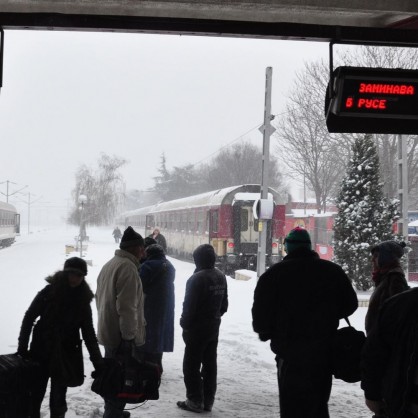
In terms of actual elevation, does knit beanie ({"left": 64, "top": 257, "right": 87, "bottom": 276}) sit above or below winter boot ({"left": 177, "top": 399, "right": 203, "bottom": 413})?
above

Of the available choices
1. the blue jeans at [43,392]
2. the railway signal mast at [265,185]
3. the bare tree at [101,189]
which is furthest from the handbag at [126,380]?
the bare tree at [101,189]

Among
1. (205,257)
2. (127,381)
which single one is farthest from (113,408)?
(205,257)

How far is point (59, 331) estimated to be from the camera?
15.5 ft

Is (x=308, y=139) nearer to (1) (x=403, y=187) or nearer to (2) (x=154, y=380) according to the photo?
(1) (x=403, y=187)

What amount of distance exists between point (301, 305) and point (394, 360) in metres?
1.17

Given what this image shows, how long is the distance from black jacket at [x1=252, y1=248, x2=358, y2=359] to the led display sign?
5.81ft

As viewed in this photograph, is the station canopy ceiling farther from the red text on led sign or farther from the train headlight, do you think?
the train headlight

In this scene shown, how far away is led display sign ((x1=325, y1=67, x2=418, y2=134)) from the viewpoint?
17.9ft

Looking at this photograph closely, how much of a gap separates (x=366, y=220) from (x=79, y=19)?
1299 centimetres

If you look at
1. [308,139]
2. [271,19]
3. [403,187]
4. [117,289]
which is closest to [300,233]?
[117,289]

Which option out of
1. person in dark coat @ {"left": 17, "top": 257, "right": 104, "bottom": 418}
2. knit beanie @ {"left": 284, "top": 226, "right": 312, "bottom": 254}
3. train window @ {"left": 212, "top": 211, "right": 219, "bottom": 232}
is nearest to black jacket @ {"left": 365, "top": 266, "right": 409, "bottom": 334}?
knit beanie @ {"left": 284, "top": 226, "right": 312, "bottom": 254}

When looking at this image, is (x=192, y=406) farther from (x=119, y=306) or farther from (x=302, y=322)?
(x=302, y=322)

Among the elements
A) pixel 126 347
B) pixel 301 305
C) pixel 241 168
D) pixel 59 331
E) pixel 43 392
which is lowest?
pixel 43 392

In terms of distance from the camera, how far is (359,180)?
17.8 metres
